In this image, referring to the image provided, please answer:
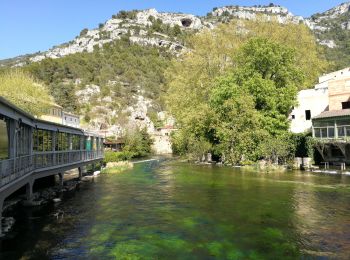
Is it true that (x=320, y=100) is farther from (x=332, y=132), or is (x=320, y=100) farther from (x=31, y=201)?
(x=31, y=201)

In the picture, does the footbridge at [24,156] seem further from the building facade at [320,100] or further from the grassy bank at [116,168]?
the building facade at [320,100]

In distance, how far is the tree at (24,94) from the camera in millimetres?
49844

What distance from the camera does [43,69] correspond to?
129 metres

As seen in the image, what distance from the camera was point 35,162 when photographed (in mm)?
22906

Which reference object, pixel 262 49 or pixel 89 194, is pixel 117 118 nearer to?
pixel 262 49

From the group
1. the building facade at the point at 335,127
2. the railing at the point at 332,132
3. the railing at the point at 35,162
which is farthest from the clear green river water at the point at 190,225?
the building facade at the point at 335,127

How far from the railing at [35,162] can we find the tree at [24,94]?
16843 mm

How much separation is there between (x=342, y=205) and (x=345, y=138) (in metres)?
22.8

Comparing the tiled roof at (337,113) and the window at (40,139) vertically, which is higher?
the tiled roof at (337,113)

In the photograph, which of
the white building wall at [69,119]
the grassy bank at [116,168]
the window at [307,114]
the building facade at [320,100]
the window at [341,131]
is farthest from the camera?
the white building wall at [69,119]

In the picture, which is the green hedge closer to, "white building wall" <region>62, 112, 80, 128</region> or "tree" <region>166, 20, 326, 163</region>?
"tree" <region>166, 20, 326, 163</region>

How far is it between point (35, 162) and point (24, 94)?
1298 inches

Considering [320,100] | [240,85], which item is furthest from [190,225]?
[320,100]

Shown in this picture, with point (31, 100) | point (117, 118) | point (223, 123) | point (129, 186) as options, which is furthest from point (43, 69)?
point (129, 186)
